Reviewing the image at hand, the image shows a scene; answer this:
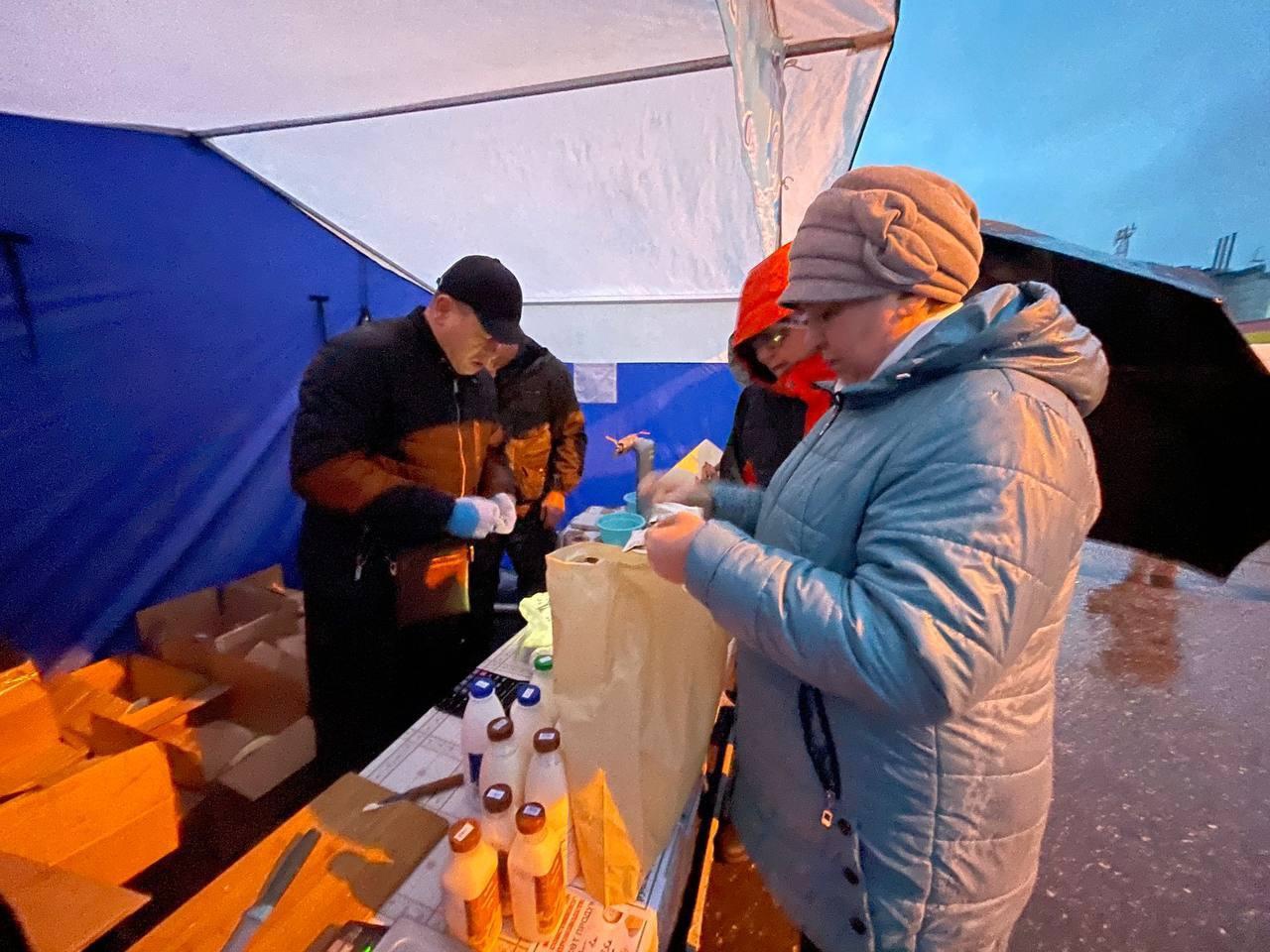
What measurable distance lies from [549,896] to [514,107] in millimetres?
2331

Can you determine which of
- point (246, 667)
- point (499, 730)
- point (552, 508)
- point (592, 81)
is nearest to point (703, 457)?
point (552, 508)

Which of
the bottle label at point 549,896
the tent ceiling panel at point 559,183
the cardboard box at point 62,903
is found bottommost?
the cardboard box at point 62,903

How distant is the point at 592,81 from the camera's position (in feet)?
5.83

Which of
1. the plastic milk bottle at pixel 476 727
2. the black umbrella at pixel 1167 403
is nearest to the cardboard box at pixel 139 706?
the plastic milk bottle at pixel 476 727

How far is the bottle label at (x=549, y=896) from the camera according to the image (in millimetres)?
833

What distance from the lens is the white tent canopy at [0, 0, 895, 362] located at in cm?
138

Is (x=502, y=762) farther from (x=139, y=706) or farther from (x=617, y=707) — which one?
(x=139, y=706)

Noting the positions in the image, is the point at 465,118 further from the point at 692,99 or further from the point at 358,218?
the point at 358,218

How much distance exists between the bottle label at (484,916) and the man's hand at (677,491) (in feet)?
2.64

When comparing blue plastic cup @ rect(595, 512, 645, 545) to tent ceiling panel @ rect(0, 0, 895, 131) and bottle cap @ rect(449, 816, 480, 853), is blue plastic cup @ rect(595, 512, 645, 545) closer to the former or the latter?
bottle cap @ rect(449, 816, 480, 853)

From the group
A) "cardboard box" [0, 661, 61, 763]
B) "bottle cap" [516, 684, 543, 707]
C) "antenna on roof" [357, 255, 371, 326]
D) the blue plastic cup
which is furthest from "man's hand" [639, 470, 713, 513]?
"antenna on roof" [357, 255, 371, 326]

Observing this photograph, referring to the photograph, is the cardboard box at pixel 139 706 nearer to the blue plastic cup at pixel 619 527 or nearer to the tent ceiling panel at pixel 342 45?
the blue plastic cup at pixel 619 527

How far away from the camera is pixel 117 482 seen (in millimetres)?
2580

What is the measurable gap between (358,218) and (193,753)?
2.75 metres
